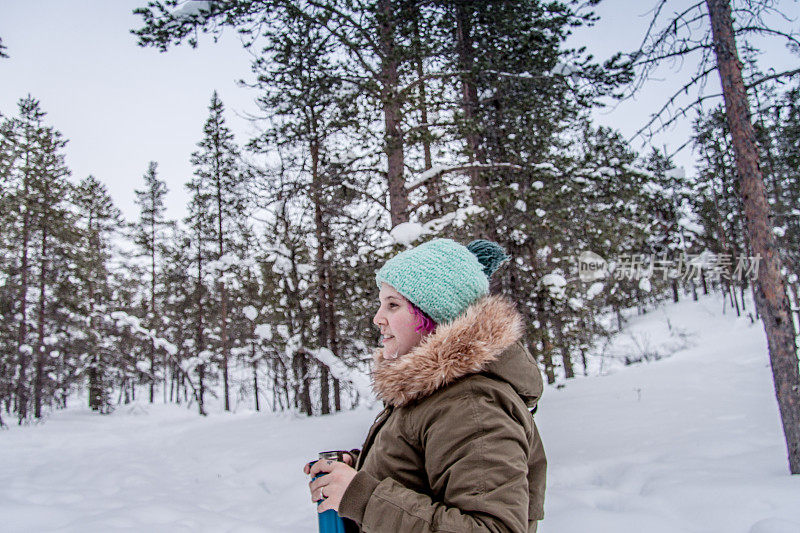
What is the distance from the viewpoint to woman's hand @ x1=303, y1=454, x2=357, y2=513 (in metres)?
1.41

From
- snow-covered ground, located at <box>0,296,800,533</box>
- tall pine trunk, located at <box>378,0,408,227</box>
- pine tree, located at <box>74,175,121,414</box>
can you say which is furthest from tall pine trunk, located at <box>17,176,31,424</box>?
tall pine trunk, located at <box>378,0,408,227</box>

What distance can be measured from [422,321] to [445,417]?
434mm

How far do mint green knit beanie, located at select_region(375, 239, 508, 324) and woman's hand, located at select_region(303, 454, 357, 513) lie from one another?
606mm

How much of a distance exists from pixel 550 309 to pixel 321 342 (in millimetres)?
8354

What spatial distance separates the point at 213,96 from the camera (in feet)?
78.9

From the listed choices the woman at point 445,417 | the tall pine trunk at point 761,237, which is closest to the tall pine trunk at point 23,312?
the woman at point 445,417

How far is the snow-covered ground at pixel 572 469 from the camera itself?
14.7 feet

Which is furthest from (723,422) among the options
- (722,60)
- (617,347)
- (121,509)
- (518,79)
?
(617,347)

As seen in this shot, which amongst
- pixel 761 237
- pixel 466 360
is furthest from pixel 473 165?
pixel 466 360

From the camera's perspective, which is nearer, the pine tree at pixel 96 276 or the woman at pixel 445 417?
the woman at pixel 445 417

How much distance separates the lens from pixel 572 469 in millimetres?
6230

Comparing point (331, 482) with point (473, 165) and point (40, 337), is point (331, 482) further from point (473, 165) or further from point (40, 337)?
point (40, 337)

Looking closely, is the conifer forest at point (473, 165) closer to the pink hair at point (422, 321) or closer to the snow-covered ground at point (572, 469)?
the snow-covered ground at point (572, 469)

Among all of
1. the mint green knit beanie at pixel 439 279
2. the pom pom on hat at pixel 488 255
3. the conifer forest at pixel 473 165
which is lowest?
the mint green knit beanie at pixel 439 279
